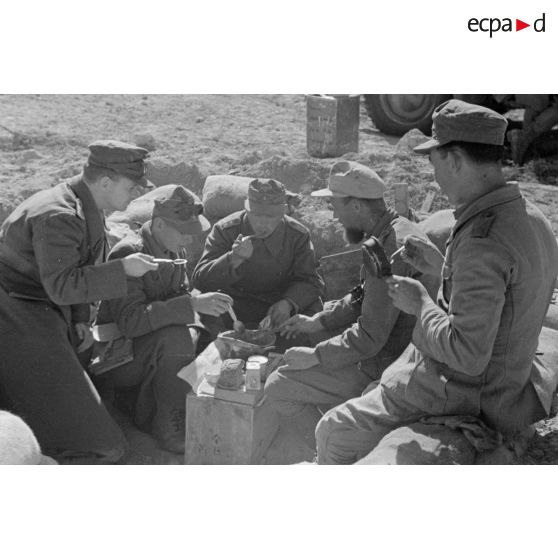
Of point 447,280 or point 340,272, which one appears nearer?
point 447,280

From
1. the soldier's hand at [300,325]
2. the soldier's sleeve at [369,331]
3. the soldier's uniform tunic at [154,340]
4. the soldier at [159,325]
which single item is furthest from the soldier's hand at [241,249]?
the soldier's sleeve at [369,331]

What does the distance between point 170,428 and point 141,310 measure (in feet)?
2.51

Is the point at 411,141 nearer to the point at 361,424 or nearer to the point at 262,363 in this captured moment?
the point at 262,363

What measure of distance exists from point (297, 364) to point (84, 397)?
1.27 m

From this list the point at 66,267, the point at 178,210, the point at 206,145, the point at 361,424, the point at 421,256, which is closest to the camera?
the point at 361,424

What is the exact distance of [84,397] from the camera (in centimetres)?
459

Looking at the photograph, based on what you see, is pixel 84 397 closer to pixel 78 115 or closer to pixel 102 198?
pixel 102 198

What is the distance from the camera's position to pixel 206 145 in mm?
9742

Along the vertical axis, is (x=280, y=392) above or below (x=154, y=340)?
below

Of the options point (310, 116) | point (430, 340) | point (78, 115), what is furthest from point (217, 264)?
point (78, 115)

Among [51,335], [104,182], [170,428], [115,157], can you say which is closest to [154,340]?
[170,428]

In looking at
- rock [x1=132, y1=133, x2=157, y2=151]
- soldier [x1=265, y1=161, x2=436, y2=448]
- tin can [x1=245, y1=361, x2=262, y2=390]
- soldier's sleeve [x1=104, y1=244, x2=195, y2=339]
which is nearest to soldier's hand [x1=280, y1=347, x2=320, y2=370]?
soldier [x1=265, y1=161, x2=436, y2=448]

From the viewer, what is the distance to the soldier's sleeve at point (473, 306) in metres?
3.19

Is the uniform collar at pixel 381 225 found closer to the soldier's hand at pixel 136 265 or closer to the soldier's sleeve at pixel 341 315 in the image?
the soldier's sleeve at pixel 341 315
